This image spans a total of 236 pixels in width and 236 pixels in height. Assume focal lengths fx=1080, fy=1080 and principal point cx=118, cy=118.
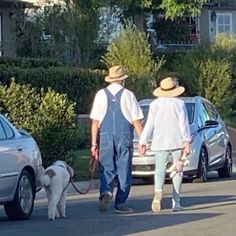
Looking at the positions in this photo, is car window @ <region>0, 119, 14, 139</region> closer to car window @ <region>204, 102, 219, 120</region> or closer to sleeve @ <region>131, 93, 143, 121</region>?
sleeve @ <region>131, 93, 143, 121</region>

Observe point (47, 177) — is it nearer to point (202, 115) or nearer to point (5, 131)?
point (5, 131)

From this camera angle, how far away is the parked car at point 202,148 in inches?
805

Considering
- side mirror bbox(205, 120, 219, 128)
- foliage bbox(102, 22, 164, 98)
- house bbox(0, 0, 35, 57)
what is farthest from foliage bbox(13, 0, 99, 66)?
side mirror bbox(205, 120, 219, 128)

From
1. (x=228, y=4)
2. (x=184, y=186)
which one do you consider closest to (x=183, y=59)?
(x=228, y=4)

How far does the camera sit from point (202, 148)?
21.0m

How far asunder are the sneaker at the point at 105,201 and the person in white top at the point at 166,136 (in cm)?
61

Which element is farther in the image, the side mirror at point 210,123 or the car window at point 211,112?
the car window at point 211,112

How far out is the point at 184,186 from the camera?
66.5ft

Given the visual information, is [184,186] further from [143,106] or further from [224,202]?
[224,202]

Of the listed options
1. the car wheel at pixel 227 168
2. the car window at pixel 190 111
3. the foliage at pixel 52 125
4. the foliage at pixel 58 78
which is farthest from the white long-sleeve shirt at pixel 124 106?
the foliage at pixel 58 78

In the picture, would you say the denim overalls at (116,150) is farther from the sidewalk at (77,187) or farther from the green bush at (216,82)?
the green bush at (216,82)

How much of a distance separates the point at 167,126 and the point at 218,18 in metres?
35.7

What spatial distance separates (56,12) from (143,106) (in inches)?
538

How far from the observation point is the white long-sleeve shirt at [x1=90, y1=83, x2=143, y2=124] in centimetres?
1462
